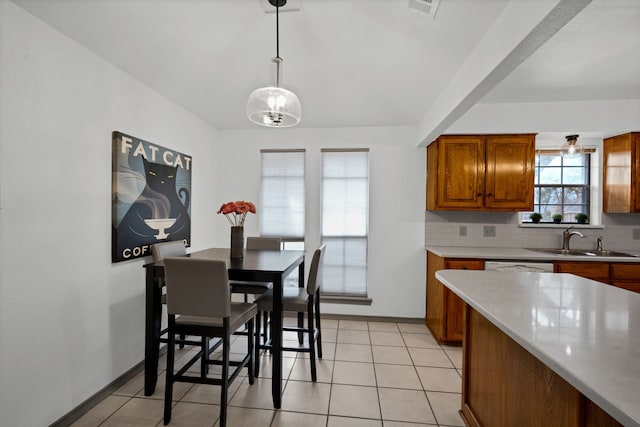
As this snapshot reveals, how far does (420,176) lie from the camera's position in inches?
153

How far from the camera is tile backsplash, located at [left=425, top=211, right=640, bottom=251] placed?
358 centimetres

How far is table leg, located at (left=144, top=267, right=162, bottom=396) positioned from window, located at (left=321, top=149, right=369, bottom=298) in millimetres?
2140

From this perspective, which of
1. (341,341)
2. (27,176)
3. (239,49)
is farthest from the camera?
(341,341)

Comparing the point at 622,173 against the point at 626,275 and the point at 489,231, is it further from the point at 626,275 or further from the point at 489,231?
the point at 489,231

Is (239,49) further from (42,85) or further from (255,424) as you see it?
(255,424)

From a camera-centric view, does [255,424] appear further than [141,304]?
No

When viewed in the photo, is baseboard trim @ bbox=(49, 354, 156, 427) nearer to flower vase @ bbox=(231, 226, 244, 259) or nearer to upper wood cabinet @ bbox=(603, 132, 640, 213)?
flower vase @ bbox=(231, 226, 244, 259)

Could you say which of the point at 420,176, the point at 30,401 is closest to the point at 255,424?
the point at 30,401

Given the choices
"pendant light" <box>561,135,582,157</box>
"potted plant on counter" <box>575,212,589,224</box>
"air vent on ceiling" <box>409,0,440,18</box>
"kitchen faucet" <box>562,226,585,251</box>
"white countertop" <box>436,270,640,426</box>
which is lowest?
"white countertop" <box>436,270,640,426</box>

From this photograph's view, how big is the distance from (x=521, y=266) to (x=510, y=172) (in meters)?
1.07

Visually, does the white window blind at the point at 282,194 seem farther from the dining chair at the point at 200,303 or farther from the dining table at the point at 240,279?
the dining chair at the point at 200,303

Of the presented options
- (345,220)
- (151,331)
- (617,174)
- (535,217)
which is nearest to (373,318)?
(345,220)

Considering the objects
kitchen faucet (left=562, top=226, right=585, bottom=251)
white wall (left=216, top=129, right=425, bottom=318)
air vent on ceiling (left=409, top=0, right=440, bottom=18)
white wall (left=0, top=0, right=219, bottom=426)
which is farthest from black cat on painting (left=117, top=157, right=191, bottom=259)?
kitchen faucet (left=562, top=226, right=585, bottom=251)

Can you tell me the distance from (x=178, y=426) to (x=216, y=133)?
3291 mm
